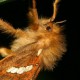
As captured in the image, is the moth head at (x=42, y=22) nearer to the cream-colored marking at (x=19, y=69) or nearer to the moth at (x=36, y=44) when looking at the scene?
the moth at (x=36, y=44)

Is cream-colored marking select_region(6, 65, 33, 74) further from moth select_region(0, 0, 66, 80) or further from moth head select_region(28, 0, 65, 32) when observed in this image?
moth head select_region(28, 0, 65, 32)

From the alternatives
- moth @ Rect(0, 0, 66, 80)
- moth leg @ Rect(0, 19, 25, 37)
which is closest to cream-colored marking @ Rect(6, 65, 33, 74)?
moth @ Rect(0, 0, 66, 80)

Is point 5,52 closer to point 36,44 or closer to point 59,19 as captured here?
point 36,44

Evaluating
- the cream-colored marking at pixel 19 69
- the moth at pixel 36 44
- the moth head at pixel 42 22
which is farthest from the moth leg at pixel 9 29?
the cream-colored marking at pixel 19 69

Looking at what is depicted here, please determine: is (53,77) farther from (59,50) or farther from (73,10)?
(73,10)

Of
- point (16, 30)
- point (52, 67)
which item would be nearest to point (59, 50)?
point (52, 67)
